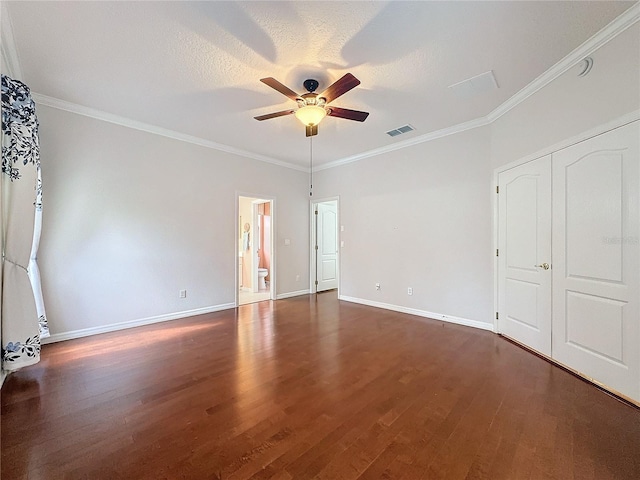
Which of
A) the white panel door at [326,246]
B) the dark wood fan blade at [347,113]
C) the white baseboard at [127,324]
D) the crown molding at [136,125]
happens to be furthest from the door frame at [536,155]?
the white baseboard at [127,324]

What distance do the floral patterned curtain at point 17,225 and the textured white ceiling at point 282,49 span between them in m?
0.61

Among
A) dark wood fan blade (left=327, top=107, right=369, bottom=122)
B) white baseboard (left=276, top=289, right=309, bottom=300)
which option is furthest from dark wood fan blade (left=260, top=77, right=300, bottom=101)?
white baseboard (left=276, top=289, right=309, bottom=300)

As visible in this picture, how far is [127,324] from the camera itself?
388 centimetres

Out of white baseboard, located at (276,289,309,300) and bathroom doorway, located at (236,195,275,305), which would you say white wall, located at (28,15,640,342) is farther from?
bathroom doorway, located at (236,195,275,305)

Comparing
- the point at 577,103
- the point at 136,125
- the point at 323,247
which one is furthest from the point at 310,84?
the point at 323,247

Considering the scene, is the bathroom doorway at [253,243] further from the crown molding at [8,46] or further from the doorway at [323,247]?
the crown molding at [8,46]

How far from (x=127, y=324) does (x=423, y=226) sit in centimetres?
475

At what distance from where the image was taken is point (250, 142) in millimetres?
4699

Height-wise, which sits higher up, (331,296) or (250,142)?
(250,142)

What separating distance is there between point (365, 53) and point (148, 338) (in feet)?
13.4

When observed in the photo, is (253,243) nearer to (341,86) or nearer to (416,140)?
(416,140)

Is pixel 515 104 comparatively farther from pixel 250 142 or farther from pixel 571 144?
pixel 250 142

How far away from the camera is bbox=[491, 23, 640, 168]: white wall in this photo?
6.92ft

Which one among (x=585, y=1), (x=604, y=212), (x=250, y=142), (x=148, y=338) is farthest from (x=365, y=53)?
(x=148, y=338)
